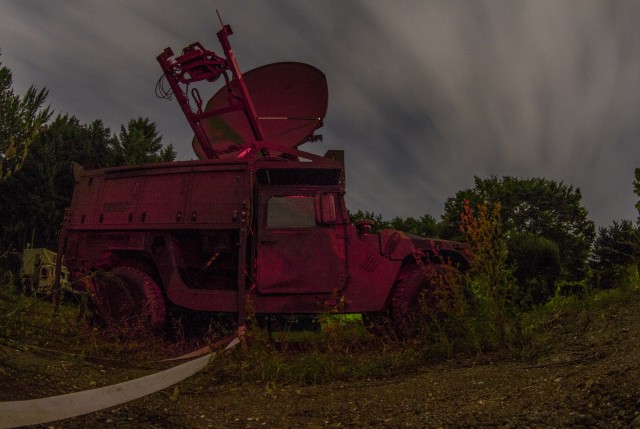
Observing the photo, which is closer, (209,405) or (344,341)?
(209,405)

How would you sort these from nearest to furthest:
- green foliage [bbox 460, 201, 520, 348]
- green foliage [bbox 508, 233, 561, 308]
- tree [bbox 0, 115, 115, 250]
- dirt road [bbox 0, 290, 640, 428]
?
dirt road [bbox 0, 290, 640, 428] → green foliage [bbox 460, 201, 520, 348] → green foliage [bbox 508, 233, 561, 308] → tree [bbox 0, 115, 115, 250]

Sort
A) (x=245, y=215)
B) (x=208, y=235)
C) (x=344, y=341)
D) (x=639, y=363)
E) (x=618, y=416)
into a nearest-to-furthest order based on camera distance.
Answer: (x=618, y=416)
(x=639, y=363)
(x=344, y=341)
(x=245, y=215)
(x=208, y=235)

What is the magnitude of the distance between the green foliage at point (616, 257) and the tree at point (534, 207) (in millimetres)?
7309

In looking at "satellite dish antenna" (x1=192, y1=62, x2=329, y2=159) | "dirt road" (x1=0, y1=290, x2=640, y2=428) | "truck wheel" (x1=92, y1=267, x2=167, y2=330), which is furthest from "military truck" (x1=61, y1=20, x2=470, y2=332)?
"dirt road" (x1=0, y1=290, x2=640, y2=428)

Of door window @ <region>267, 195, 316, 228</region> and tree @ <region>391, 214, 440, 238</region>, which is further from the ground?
tree @ <region>391, 214, 440, 238</region>

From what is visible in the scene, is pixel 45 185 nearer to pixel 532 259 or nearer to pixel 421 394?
pixel 532 259

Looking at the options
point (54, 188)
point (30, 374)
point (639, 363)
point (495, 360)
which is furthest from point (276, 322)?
point (54, 188)

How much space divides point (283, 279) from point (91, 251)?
8.84 feet

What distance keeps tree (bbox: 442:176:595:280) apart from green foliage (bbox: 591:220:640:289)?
7309 millimetres

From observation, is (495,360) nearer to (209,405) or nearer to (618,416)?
(618,416)

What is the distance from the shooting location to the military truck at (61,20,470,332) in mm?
5816

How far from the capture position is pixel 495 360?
3961 mm

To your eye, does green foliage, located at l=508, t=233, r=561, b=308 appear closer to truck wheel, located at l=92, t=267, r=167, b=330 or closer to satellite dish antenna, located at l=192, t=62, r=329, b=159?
satellite dish antenna, located at l=192, t=62, r=329, b=159

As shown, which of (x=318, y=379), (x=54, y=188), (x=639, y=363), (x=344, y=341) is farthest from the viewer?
(x=54, y=188)
